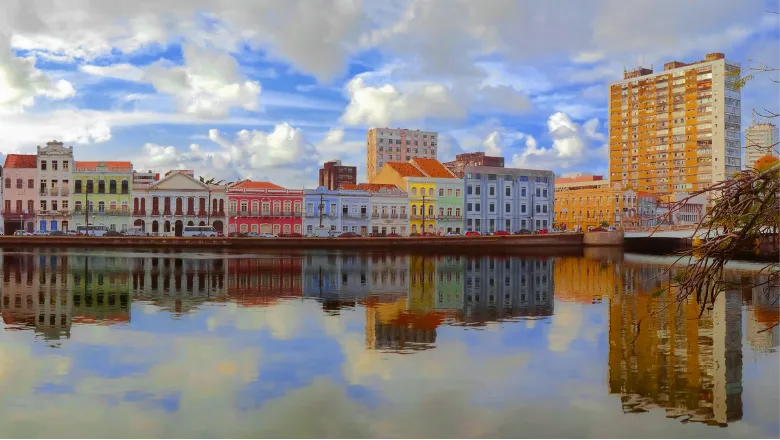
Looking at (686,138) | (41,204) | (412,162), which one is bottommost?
(41,204)

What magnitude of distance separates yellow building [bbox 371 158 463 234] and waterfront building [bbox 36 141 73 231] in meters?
39.3

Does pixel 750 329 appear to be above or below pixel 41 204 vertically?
below

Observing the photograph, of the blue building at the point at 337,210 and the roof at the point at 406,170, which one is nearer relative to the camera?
the blue building at the point at 337,210

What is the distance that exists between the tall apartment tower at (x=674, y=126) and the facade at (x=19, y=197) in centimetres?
10045

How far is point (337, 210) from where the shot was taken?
87500 mm

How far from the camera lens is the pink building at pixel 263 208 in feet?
277

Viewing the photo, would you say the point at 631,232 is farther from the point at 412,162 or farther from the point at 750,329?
the point at 750,329

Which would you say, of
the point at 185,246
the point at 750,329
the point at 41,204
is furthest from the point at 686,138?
the point at 750,329

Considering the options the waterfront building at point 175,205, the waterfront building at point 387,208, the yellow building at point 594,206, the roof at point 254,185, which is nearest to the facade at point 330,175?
the waterfront building at point 387,208

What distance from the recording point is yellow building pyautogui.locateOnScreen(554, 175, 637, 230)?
108 meters

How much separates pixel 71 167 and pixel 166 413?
77.9m

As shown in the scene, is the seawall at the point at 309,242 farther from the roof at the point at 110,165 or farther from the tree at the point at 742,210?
the tree at the point at 742,210

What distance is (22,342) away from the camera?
17.3m

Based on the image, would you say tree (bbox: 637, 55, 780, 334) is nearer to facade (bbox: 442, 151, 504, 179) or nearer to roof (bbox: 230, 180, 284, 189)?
roof (bbox: 230, 180, 284, 189)
